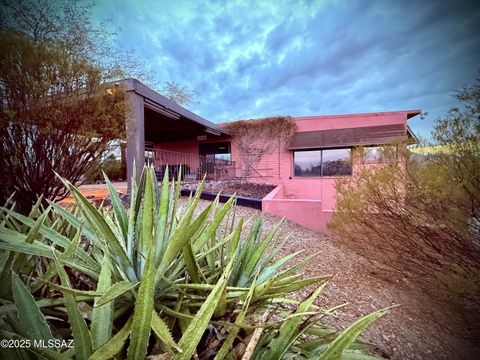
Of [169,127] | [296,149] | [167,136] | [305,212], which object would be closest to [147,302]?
[305,212]

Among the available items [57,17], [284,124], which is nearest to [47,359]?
[57,17]

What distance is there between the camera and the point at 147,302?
0.63m

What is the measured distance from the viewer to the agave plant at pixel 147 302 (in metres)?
0.63

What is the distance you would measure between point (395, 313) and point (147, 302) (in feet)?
12.6

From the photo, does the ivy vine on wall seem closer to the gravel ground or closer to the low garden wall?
the low garden wall

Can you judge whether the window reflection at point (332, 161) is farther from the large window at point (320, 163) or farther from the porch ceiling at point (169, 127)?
the porch ceiling at point (169, 127)

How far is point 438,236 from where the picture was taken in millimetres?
3324

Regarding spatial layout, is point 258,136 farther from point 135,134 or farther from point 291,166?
point 135,134

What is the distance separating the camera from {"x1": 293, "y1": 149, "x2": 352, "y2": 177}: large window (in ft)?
38.1

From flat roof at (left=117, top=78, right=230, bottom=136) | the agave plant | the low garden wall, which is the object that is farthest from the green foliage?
flat roof at (left=117, top=78, right=230, bottom=136)

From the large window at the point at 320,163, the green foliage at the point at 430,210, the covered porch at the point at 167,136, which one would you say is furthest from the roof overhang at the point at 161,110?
the green foliage at the point at 430,210

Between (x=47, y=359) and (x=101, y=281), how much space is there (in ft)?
0.79

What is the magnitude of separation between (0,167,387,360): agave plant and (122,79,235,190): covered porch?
1.65 ft

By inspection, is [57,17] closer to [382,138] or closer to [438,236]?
[438,236]
